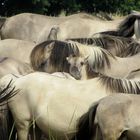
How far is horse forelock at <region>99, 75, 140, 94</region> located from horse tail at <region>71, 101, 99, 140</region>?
0.23m

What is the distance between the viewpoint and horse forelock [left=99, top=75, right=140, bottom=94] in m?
4.47

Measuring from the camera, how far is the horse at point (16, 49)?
689 cm

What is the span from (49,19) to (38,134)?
4883 millimetres

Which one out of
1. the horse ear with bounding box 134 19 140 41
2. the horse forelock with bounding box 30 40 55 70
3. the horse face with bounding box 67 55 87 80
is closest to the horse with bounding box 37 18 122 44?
the horse ear with bounding box 134 19 140 41

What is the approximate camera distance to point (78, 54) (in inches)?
229

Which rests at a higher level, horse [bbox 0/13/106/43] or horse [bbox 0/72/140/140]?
horse [bbox 0/72/140/140]

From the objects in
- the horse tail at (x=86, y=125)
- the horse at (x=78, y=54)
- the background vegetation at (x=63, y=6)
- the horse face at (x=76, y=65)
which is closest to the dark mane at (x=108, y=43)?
the horse at (x=78, y=54)

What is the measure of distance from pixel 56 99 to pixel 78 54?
1350 millimetres

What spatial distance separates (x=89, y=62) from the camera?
5809 mm

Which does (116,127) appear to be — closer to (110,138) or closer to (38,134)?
(110,138)

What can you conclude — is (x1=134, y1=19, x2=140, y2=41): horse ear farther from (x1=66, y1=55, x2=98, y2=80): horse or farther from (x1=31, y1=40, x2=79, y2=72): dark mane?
(x1=66, y1=55, x2=98, y2=80): horse

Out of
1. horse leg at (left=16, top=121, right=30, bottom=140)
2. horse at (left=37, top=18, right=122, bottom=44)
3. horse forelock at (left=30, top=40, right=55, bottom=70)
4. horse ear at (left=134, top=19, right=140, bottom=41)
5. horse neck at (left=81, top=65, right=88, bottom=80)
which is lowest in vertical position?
horse at (left=37, top=18, right=122, bottom=44)

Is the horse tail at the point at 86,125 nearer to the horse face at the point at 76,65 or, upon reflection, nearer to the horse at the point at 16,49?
the horse face at the point at 76,65

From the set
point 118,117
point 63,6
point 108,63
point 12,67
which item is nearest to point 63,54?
point 108,63
